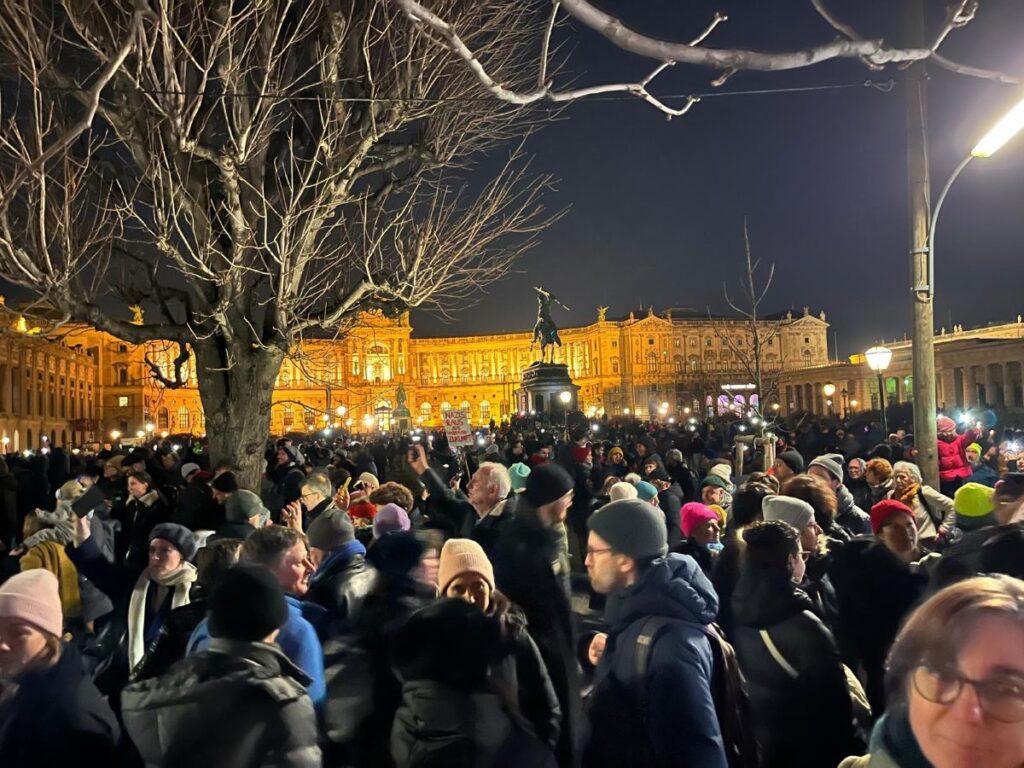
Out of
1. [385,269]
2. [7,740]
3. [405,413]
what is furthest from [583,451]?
[405,413]

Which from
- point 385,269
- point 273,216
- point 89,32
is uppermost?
point 89,32

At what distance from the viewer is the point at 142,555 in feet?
19.9

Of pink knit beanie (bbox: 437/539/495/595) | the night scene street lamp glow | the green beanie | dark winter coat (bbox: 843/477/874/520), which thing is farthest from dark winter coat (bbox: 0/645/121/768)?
dark winter coat (bbox: 843/477/874/520)

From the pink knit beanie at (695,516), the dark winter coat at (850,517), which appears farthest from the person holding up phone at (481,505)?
the dark winter coat at (850,517)

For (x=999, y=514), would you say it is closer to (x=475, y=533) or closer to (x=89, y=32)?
(x=475, y=533)

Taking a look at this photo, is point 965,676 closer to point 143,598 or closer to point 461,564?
point 461,564

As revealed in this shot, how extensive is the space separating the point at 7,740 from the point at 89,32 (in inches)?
350

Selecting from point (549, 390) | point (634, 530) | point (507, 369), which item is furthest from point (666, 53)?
point (507, 369)

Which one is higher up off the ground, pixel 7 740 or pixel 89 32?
pixel 89 32

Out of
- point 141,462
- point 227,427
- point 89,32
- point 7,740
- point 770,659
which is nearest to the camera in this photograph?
point 7,740

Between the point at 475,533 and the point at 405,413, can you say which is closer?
the point at 475,533

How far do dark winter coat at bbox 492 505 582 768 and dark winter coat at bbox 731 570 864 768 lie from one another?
0.76 metres

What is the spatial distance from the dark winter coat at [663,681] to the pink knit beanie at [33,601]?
1873 millimetres

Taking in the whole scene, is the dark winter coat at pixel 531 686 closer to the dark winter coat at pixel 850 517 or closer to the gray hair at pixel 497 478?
the gray hair at pixel 497 478
